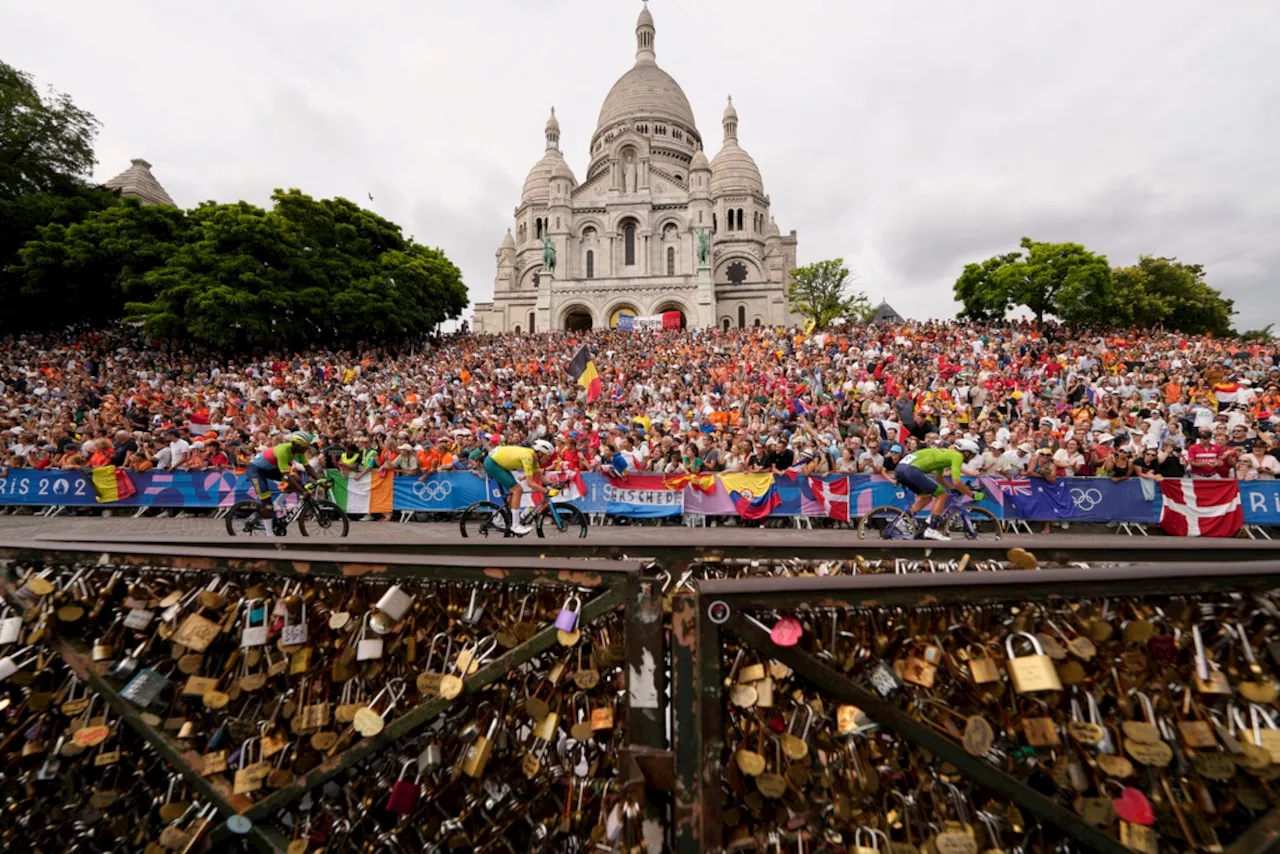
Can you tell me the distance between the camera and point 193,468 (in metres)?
13.3

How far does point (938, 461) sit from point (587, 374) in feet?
40.1

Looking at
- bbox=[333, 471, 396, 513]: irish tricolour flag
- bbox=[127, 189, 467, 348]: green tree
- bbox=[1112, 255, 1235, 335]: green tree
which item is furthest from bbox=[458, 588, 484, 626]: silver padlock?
bbox=[1112, 255, 1235, 335]: green tree

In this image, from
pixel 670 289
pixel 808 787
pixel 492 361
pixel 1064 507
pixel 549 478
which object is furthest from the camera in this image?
pixel 670 289

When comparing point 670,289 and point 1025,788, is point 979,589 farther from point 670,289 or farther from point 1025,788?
point 670,289

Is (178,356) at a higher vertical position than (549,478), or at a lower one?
higher

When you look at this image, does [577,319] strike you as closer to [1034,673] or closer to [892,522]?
[892,522]

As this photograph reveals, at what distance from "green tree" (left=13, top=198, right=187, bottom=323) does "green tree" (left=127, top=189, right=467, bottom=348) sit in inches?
49.9

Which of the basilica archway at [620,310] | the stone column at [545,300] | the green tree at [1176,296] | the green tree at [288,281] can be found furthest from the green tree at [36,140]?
the green tree at [1176,296]

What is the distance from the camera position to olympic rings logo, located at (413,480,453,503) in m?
13.0

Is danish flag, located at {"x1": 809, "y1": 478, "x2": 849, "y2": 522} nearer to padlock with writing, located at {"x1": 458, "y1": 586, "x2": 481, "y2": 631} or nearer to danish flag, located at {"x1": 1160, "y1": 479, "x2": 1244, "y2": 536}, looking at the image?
danish flag, located at {"x1": 1160, "y1": 479, "x2": 1244, "y2": 536}

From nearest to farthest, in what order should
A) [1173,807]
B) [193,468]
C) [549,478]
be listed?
[1173,807]
[549,478]
[193,468]

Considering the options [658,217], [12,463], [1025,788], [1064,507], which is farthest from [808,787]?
[658,217]

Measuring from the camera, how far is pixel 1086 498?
36.3 feet

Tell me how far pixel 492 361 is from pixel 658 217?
38.2m
